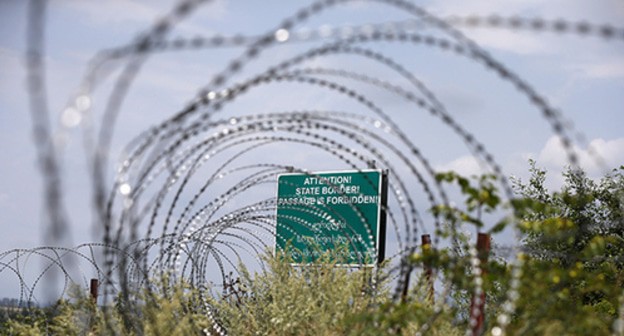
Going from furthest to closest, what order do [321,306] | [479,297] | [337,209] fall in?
[337,209] < [321,306] < [479,297]

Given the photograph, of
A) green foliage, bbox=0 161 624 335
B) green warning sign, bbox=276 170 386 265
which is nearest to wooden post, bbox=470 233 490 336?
green foliage, bbox=0 161 624 335

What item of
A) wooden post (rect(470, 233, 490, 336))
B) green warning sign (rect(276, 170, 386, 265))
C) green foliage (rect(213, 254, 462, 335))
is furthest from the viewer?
green warning sign (rect(276, 170, 386, 265))

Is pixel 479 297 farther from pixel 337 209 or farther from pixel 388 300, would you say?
pixel 337 209

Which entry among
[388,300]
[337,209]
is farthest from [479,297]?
[337,209]

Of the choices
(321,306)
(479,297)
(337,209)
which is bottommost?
(479,297)

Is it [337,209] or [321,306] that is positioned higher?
[337,209]

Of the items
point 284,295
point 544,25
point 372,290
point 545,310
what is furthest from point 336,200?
point 544,25

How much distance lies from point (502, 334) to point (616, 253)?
15934mm

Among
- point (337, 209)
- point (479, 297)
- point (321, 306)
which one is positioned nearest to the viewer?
point (479, 297)

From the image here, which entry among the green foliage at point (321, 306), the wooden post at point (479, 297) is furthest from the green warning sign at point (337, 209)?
the wooden post at point (479, 297)

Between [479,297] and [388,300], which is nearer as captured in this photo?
[479,297]

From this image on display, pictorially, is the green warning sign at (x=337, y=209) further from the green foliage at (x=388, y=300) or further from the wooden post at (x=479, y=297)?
the wooden post at (x=479, y=297)

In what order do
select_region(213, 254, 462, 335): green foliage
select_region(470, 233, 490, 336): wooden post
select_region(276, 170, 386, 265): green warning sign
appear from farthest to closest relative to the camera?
select_region(276, 170, 386, 265): green warning sign → select_region(213, 254, 462, 335): green foliage → select_region(470, 233, 490, 336): wooden post

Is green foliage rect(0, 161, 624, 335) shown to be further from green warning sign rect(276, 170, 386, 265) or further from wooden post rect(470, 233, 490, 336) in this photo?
green warning sign rect(276, 170, 386, 265)
